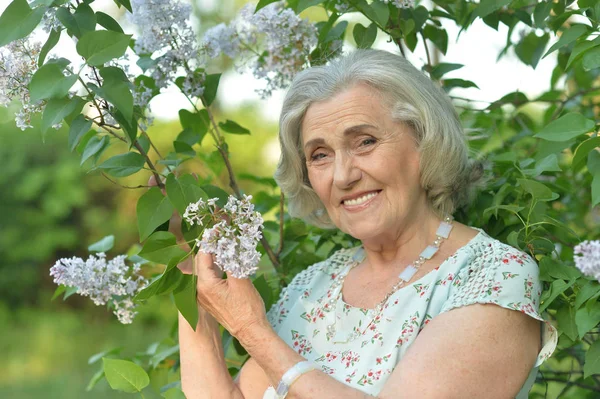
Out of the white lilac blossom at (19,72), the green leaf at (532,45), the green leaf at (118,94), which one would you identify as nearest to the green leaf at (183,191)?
the green leaf at (118,94)

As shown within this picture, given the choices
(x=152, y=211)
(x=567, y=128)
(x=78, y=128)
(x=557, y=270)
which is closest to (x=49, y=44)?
(x=78, y=128)

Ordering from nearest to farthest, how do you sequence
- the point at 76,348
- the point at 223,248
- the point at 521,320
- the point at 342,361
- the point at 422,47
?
the point at 223,248 < the point at 521,320 < the point at 342,361 < the point at 422,47 < the point at 76,348

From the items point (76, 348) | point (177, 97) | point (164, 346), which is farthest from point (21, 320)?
point (177, 97)

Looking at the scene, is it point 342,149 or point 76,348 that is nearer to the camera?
point 342,149

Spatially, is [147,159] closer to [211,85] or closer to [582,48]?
[211,85]

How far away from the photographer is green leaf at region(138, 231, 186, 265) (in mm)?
1666

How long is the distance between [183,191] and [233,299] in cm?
28

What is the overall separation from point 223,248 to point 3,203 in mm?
7751

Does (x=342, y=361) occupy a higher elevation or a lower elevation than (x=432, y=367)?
lower

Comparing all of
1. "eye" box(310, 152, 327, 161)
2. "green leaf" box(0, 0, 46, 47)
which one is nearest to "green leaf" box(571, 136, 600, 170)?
"eye" box(310, 152, 327, 161)

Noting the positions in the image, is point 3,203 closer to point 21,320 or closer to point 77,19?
point 21,320

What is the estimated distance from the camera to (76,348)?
7.96 m

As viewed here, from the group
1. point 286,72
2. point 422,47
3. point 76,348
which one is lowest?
point 76,348

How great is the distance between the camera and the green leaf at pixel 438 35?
8.06ft
